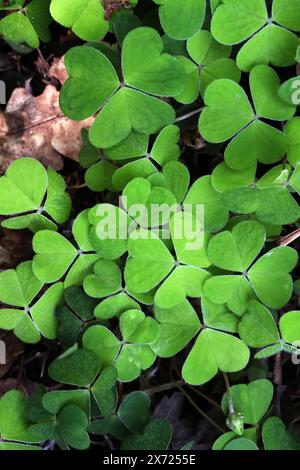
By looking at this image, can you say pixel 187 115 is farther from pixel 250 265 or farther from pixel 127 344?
pixel 127 344

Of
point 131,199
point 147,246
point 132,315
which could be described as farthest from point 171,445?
point 131,199

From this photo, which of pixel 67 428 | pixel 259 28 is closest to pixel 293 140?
pixel 259 28

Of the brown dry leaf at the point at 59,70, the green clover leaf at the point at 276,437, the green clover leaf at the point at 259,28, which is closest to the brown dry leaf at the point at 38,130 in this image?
the brown dry leaf at the point at 59,70

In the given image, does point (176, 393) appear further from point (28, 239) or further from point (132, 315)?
point (28, 239)

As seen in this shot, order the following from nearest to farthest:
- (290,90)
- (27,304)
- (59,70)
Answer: (290,90) < (27,304) < (59,70)

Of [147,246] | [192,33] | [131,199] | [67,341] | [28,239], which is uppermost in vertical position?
[192,33]

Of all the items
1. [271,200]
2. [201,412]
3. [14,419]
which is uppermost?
[271,200]
